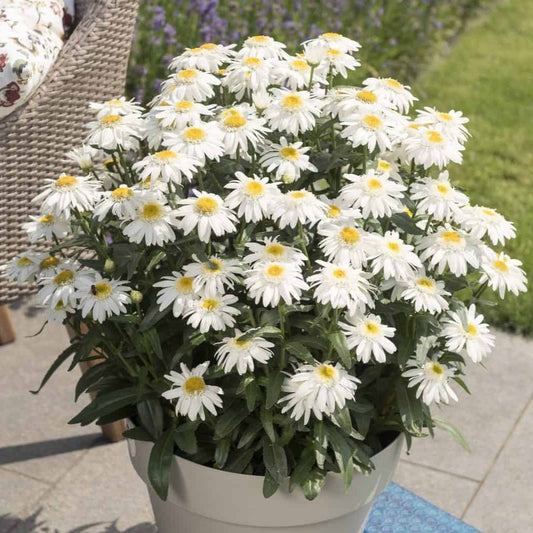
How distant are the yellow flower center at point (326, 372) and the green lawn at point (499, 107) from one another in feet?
4.48

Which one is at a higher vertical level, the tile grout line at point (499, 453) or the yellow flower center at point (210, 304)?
the yellow flower center at point (210, 304)

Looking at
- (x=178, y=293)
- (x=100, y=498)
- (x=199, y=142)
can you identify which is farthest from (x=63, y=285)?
(x=100, y=498)

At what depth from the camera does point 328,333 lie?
4.70 ft

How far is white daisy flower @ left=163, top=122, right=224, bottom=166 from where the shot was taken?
1.44 meters

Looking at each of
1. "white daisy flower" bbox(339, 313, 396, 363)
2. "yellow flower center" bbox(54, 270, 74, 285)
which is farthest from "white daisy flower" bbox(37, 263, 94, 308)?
"white daisy flower" bbox(339, 313, 396, 363)

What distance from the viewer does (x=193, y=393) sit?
4.73 feet

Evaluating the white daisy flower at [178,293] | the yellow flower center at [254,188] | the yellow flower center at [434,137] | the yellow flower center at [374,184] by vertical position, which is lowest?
the white daisy flower at [178,293]

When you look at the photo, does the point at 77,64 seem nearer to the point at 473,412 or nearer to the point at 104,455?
the point at 104,455

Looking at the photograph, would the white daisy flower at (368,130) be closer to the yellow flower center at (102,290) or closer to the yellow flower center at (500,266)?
the yellow flower center at (500,266)

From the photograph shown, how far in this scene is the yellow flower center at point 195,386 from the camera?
A: 4.74ft

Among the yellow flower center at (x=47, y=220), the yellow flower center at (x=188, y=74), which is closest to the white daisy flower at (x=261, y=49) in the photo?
the yellow flower center at (x=188, y=74)

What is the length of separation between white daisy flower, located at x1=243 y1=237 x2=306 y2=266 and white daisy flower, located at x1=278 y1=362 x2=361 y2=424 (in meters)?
0.16

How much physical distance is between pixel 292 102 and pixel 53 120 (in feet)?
2.49

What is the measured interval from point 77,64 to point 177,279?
0.83 metres
